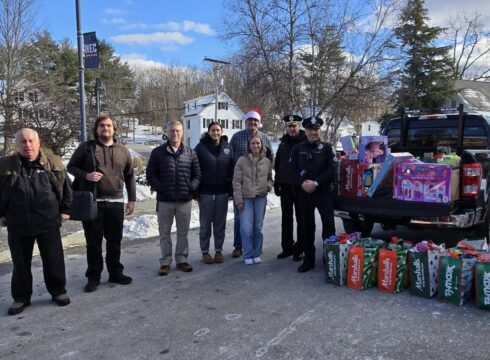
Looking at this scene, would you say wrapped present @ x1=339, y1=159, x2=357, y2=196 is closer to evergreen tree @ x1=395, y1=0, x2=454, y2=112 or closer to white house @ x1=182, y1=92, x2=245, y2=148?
evergreen tree @ x1=395, y1=0, x2=454, y2=112

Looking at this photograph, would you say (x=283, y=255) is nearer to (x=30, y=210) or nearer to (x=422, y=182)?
(x=422, y=182)

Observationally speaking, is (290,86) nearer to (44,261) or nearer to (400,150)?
(400,150)

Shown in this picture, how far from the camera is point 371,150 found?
5.38 metres

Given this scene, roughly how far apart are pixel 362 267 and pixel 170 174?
2.38 metres

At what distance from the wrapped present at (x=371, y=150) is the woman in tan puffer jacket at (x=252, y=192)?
1184 millimetres

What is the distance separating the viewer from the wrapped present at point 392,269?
175 inches

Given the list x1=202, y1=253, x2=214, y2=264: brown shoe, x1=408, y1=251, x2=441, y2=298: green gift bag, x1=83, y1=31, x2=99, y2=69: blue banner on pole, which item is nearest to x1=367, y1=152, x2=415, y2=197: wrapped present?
x1=408, y1=251, x2=441, y2=298: green gift bag

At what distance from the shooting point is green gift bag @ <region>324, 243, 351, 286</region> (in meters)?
4.68

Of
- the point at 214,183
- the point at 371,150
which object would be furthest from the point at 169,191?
the point at 371,150

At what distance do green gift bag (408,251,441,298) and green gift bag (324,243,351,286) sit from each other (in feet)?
2.19

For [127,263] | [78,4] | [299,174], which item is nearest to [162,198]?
[127,263]

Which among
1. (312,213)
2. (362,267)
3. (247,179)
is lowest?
(362,267)

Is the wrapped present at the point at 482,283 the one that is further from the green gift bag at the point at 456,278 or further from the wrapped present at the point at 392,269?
the wrapped present at the point at 392,269

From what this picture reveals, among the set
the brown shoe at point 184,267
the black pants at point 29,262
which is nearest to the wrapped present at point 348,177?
the brown shoe at point 184,267
